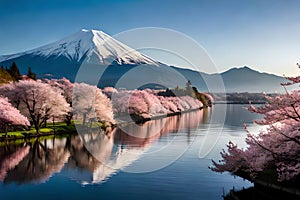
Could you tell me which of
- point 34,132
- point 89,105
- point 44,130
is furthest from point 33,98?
point 89,105

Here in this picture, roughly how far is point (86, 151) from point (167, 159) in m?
7.10

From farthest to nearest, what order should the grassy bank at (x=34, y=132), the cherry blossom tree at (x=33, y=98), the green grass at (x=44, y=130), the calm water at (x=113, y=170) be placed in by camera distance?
the cherry blossom tree at (x=33, y=98), the green grass at (x=44, y=130), the grassy bank at (x=34, y=132), the calm water at (x=113, y=170)

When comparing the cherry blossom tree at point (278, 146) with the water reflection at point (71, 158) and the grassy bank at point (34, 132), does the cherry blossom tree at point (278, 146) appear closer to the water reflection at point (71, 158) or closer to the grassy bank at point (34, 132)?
the water reflection at point (71, 158)

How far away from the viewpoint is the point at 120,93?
207 ft

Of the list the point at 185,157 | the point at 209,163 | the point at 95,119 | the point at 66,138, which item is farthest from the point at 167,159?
the point at 95,119

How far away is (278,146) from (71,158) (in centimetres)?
1467

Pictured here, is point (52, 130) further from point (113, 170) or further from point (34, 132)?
point (113, 170)

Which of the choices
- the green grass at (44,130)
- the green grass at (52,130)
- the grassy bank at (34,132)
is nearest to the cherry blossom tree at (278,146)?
the grassy bank at (34,132)

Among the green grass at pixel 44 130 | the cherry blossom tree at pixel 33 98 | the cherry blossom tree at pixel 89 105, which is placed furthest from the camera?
the cherry blossom tree at pixel 89 105

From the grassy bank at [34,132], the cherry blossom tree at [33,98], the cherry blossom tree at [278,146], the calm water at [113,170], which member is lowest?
the calm water at [113,170]

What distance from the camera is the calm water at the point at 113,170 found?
1541 centimetres

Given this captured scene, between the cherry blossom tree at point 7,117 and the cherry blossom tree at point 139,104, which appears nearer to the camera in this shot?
the cherry blossom tree at point 7,117

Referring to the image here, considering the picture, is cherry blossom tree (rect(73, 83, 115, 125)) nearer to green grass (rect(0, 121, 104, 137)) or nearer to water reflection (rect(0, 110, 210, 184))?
green grass (rect(0, 121, 104, 137))

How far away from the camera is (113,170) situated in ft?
65.9
